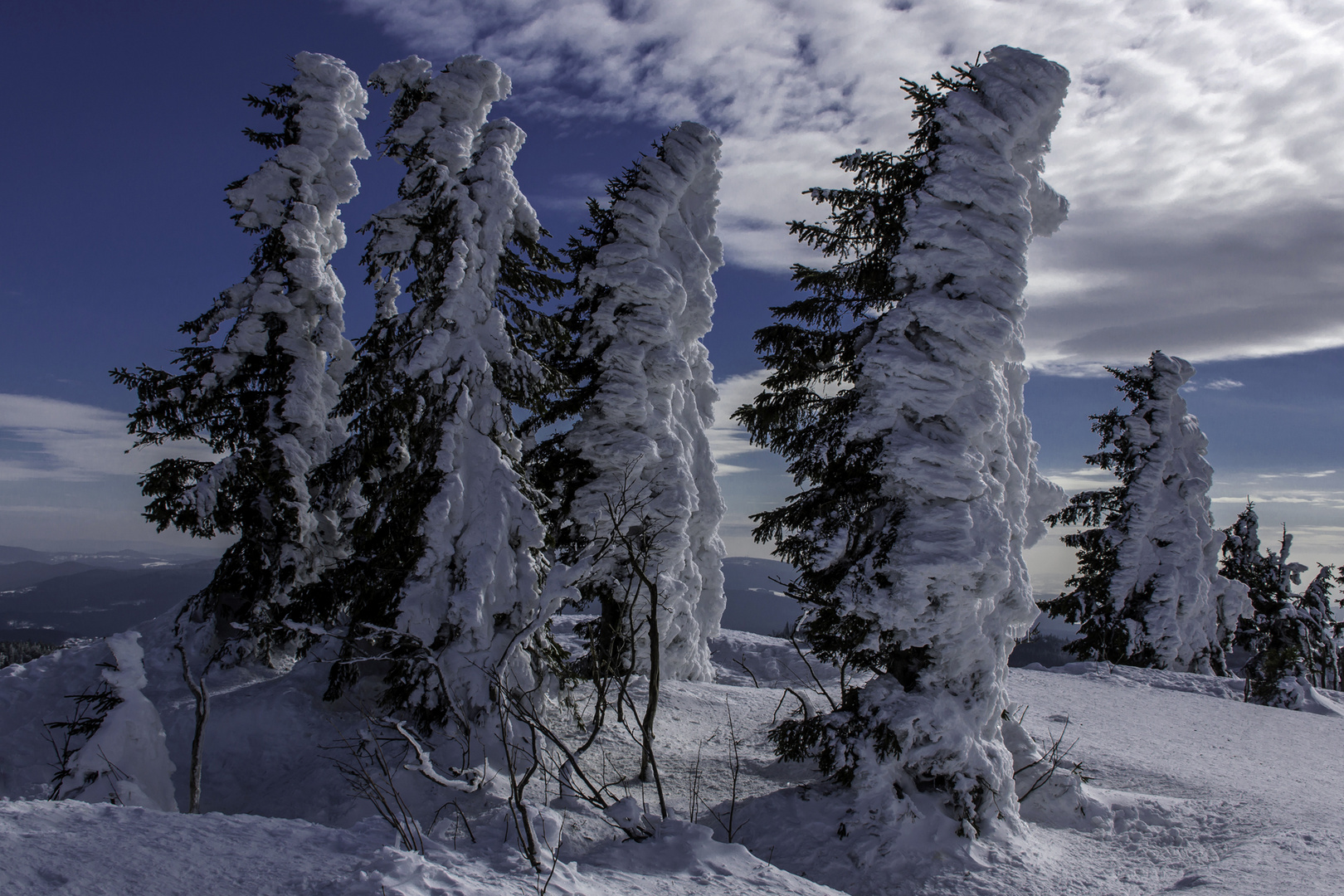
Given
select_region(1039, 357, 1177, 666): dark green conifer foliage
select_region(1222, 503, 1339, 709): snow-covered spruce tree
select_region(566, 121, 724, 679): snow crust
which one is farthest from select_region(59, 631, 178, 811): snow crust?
select_region(1222, 503, 1339, 709): snow-covered spruce tree

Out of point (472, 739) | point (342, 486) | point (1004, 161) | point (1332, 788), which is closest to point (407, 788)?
point (472, 739)

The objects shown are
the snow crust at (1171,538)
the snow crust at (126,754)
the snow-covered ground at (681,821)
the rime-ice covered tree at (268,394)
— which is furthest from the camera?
the snow crust at (1171,538)

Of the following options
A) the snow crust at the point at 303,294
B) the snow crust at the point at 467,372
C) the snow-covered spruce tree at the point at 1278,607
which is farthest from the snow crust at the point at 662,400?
the snow-covered spruce tree at the point at 1278,607

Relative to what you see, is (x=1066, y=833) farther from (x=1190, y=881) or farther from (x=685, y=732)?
(x=685, y=732)

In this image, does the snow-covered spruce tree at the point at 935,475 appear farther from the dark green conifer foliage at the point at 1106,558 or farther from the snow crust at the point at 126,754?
the dark green conifer foliage at the point at 1106,558

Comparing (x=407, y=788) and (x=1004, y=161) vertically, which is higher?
(x=1004, y=161)

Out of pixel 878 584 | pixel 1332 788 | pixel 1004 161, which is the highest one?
pixel 1004 161

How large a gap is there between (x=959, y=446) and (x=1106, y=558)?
18.2m

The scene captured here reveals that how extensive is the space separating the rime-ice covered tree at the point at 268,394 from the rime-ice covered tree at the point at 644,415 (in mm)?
4809

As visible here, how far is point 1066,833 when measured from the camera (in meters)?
8.40

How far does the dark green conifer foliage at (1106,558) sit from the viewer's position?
22281mm

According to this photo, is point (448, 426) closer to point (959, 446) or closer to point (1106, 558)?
point (959, 446)

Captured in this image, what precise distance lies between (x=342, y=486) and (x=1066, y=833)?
1176 centimetres

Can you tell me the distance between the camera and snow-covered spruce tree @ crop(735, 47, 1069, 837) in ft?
26.8
